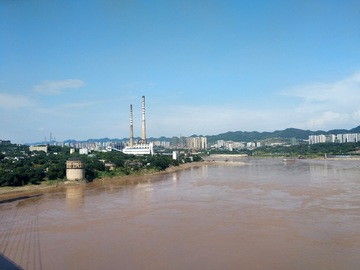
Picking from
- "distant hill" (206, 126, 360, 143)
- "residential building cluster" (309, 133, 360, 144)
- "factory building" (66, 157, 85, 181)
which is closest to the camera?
"factory building" (66, 157, 85, 181)

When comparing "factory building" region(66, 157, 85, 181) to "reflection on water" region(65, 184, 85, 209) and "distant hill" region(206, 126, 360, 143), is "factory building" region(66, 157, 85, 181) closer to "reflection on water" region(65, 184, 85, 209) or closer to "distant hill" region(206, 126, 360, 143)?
"reflection on water" region(65, 184, 85, 209)

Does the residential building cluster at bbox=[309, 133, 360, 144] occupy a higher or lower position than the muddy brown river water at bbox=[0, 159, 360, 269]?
higher

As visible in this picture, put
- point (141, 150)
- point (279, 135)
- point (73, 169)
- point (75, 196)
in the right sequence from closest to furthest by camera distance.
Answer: point (75, 196)
point (73, 169)
point (141, 150)
point (279, 135)

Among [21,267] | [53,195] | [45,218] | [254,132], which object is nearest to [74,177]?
[53,195]

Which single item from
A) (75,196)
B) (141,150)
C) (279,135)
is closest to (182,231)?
(75,196)

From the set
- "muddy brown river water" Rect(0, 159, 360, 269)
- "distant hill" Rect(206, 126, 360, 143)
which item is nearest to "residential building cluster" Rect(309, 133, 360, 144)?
"distant hill" Rect(206, 126, 360, 143)

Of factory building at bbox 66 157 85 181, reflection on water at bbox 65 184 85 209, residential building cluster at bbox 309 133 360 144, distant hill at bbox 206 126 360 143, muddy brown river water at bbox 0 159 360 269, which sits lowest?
muddy brown river water at bbox 0 159 360 269

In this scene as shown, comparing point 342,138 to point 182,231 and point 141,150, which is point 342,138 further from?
point 182,231

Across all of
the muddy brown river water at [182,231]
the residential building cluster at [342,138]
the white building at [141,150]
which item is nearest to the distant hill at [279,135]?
the residential building cluster at [342,138]

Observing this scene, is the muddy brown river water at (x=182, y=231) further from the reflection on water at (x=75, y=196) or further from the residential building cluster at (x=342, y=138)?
the residential building cluster at (x=342, y=138)
